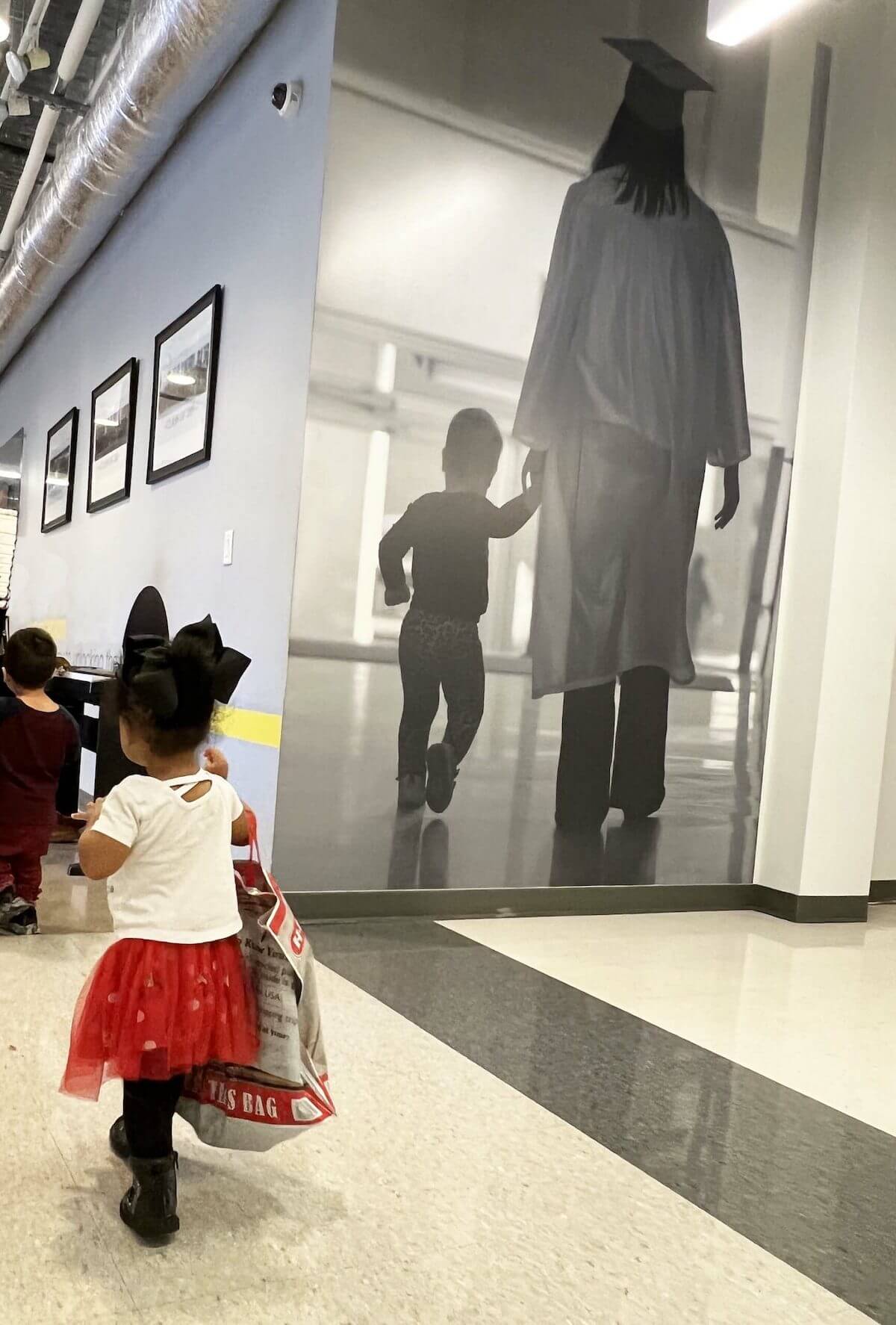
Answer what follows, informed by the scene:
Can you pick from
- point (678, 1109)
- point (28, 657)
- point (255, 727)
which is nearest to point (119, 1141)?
point (678, 1109)

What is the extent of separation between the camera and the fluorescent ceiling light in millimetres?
3449

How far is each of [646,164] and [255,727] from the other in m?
2.48

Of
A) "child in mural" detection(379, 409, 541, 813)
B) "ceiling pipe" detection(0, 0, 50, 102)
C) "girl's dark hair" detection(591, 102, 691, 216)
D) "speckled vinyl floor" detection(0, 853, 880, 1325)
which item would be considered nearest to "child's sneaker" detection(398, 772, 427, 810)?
"child in mural" detection(379, 409, 541, 813)

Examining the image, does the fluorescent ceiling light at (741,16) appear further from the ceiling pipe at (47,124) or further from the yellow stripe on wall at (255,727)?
the yellow stripe on wall at (255,727)

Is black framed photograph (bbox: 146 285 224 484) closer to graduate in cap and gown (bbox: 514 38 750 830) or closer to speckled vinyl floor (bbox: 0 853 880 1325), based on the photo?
graduate in cap and gown (bbox: 514 38 750 830)

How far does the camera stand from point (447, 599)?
3.50 metres

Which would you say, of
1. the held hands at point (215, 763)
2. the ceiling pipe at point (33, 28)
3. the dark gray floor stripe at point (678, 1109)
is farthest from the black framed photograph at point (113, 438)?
the held hands at point (215, 763)

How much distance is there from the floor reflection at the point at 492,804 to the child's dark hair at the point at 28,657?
0.73 m

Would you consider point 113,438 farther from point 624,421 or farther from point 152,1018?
point 152,1018

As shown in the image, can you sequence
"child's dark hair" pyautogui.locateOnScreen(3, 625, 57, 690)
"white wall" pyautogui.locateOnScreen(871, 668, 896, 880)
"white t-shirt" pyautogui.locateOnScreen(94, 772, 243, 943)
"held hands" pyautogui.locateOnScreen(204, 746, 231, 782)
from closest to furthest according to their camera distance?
"white t-shirt" pyautogui.locateOnScreen(94, 772, 243, 943) → "held hands" pyautogui.locateOnScreen(204, 746, 231, 782) → "child's dark hair" pyautogui.locateOnScreen(3, 625, 57, 690) → "white wall" pyautogui.locateOnScreen(871, 668, 896, 880)

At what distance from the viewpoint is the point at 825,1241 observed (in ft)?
5.16

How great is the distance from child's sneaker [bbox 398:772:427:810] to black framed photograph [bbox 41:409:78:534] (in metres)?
3.90

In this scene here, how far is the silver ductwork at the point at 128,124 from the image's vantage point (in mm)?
3725

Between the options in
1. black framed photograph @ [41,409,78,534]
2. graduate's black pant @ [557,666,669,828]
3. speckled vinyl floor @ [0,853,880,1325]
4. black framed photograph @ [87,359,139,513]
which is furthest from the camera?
black framed photograph @ [41,409,78,534]
